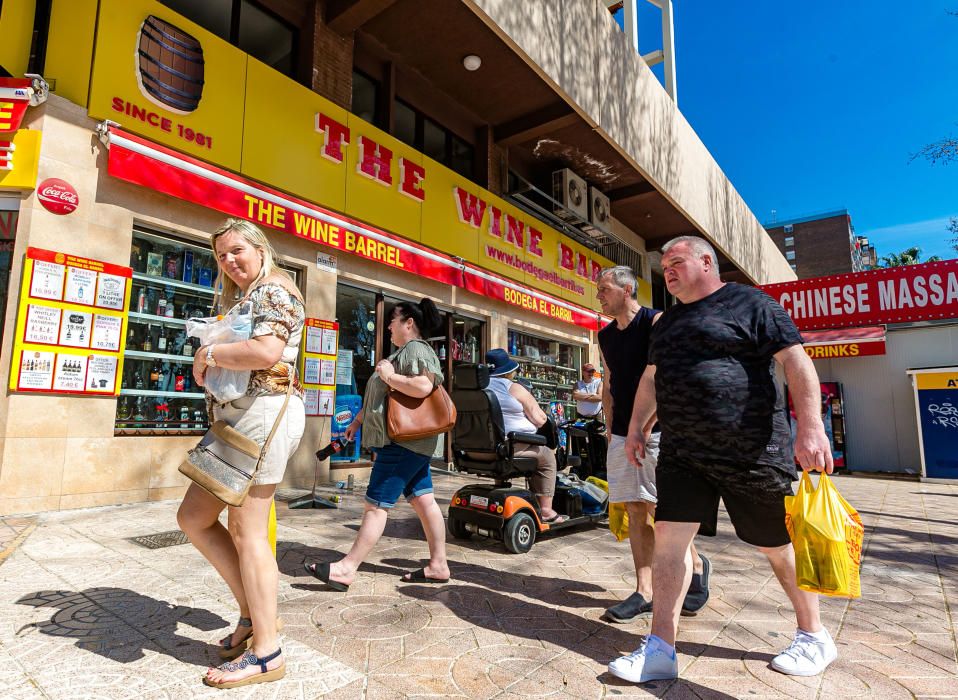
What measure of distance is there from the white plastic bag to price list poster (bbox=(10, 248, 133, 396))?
400cm

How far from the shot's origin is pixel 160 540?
4.09 meters

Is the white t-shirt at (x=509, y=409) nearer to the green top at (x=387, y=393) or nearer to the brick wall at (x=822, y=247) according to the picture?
the green top at (x=387, y=393)

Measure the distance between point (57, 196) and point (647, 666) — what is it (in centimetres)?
612

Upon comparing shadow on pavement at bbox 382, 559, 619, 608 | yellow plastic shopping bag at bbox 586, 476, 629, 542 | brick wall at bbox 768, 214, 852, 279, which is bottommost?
shadow on pavement at bbox 382, 559, 619, 608

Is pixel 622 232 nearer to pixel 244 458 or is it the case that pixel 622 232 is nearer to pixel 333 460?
pixel 333 460

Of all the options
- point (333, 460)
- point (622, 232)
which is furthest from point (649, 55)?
point (333, 460)

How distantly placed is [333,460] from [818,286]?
1324 cm

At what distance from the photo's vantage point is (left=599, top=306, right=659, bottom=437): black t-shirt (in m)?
3.10

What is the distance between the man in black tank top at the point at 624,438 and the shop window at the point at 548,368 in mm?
8072

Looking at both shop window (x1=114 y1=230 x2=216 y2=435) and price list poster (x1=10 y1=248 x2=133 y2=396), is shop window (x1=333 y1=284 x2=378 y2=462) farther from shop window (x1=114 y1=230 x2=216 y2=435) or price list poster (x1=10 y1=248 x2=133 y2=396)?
price list poster (x1=10 y1=248 x2=133 y2=396)

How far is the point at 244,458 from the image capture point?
6.64 feet

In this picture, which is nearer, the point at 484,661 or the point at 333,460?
the point at 484,661

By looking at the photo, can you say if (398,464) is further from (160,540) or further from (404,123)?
(404,123)

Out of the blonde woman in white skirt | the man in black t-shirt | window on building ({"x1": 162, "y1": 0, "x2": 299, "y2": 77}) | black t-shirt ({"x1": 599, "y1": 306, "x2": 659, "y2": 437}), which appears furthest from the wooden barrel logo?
the man in black t-shirt
